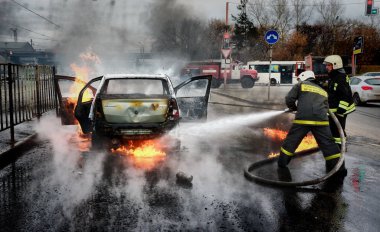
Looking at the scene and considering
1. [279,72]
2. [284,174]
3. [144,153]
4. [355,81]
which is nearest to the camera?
[284,174]

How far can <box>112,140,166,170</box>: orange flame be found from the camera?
20.7ft

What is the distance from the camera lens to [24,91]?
978 centimetres

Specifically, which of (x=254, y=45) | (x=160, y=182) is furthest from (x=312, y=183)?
(x=254, y=45)

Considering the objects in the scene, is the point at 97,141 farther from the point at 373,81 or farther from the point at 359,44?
the point at 359,44

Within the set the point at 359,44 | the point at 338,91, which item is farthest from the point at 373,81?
the point at 338,91

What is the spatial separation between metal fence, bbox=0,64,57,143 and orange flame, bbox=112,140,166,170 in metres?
2.28

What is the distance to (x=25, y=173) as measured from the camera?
5742 mm

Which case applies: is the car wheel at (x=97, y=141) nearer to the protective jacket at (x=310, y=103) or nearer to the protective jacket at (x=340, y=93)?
the protective jacket at (x=310, y=103)

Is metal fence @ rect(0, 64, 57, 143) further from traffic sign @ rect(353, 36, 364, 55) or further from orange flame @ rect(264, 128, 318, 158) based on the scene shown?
traffic sign @ rect(353, 36, 364, 55)

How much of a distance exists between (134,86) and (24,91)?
136 inches

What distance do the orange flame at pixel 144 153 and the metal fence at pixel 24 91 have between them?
228 centimetres

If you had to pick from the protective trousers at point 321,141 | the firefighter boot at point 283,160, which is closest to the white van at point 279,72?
the firefighter boot at point 283,160

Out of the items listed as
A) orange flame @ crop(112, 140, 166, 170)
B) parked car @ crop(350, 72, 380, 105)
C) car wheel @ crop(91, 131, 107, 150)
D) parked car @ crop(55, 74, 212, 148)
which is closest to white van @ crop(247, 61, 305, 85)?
parked car @ crop(350, 72, 380, 105)

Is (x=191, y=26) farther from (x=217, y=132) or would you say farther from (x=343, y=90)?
(x=343, y=90)
